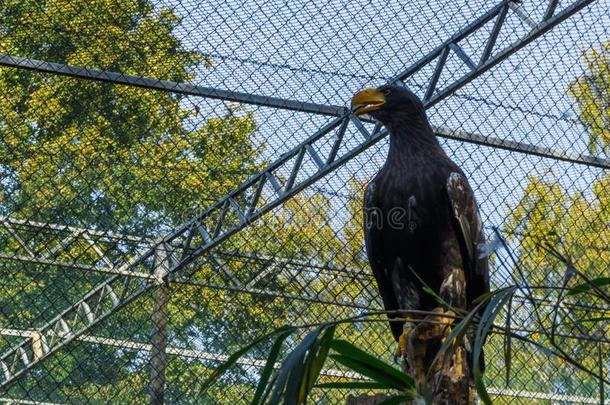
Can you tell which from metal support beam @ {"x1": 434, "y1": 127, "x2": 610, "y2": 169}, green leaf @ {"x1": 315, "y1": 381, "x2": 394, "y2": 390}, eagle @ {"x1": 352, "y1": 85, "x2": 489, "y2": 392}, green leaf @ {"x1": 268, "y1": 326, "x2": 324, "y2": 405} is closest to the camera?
green leaf @ {"x1": 268, "y1": 326, "x2": 324, "y2": 405}

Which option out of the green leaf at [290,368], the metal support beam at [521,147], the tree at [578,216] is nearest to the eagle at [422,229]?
the metal support beam at [521,147]

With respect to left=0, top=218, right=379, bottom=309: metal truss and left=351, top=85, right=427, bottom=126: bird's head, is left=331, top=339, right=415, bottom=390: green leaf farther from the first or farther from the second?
left=0, top=218, right=379, bottom=309: metal truss

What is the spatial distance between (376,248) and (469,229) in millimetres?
329

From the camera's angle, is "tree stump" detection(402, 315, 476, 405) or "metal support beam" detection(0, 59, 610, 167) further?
"metal support beam" detection(0, 59, 610, 167)

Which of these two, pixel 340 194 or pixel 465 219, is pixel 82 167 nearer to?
pixel 340 194

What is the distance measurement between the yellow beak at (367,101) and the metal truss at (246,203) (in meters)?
0.43

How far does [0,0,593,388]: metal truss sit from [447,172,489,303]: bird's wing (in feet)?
2.57

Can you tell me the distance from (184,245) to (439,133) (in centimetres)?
138

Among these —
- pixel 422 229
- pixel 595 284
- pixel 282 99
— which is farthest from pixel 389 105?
pixel 595 284

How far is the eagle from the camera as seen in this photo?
3029 millimetres

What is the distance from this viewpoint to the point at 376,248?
316 cm

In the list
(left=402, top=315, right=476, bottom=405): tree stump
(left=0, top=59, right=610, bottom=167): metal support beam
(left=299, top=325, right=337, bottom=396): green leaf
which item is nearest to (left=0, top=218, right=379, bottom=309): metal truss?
(left=0, top=59, right=610, bottom=167): metal support beam

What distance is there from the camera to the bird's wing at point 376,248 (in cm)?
311

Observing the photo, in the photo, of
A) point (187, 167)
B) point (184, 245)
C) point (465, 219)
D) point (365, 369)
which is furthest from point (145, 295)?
point (365, 369)
